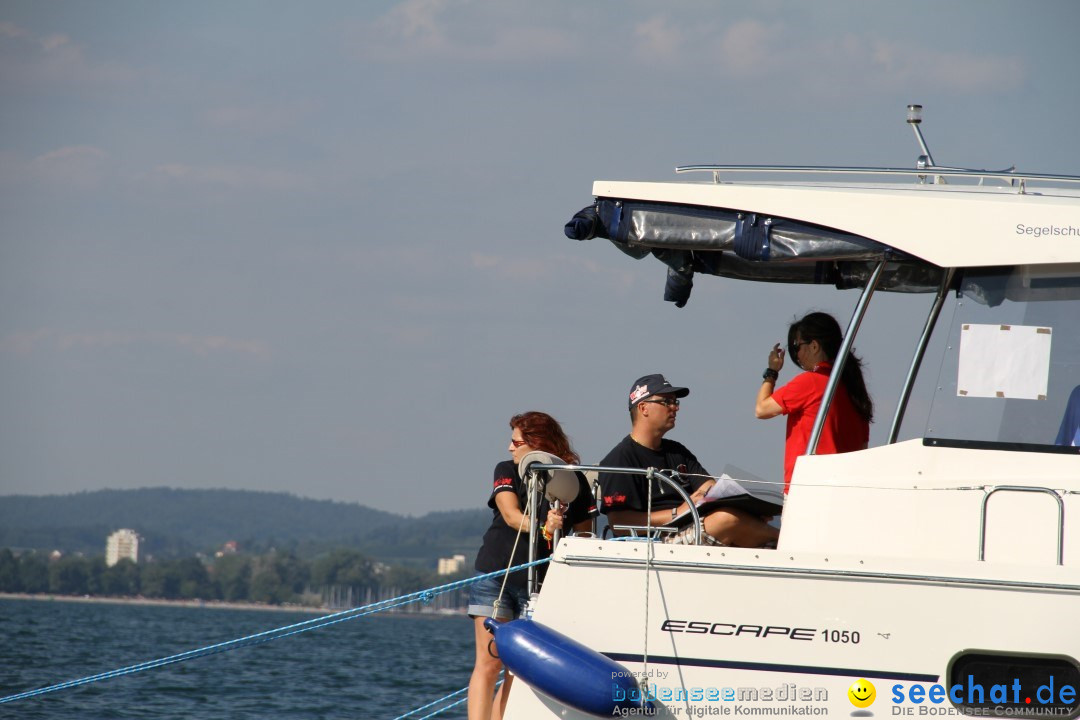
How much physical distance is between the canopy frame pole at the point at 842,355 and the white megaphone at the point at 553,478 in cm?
97

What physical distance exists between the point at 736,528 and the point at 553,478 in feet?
2.56

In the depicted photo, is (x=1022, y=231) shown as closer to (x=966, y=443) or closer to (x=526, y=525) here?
(x=966, y=443)

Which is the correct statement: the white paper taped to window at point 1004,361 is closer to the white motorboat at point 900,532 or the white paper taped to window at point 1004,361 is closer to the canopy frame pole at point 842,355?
the white motorboat at point 900,532

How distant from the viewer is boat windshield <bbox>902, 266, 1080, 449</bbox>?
15.9 ft

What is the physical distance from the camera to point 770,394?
5.43 metres

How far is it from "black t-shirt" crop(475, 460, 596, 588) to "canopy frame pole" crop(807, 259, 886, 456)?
3.62 feet

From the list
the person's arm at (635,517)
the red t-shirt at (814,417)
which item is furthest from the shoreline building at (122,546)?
the red t-shirt at (814,417)

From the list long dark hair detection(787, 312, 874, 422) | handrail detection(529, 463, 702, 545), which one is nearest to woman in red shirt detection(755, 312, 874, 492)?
long dark hair detection(787, 312, 874, 422)

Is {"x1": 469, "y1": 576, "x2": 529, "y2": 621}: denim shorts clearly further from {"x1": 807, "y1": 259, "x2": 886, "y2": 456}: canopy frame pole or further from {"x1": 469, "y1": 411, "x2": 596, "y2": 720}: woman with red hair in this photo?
{"x1": 807, "y1": 259, "x2": 886, "y2": 456}: canopy frame pole

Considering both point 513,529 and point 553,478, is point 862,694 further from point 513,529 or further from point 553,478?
point 513,529

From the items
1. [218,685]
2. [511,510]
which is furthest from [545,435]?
[218,685]

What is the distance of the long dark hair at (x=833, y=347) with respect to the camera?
5215 millimetres

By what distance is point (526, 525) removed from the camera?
18.2 feet

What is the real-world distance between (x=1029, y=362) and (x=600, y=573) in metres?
1.87
